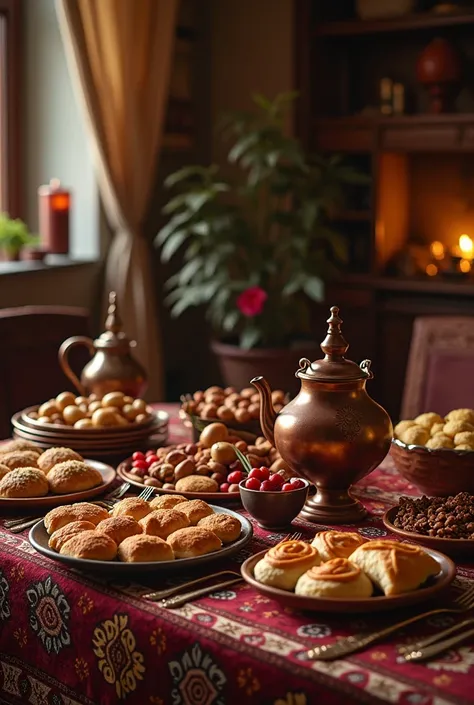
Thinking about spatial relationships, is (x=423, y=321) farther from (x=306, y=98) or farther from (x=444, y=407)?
(x=306, y=98)

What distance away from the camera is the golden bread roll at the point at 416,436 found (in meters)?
1.81

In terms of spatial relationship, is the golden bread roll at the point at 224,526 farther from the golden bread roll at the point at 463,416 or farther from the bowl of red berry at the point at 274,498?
the golden bread roll at the point at 463,416

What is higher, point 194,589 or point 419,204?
point 419,204

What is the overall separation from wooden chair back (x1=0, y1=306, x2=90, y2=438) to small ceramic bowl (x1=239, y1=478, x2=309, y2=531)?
3.85 feet

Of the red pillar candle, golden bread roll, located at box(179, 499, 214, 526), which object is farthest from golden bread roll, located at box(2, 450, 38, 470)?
the red pillar candle

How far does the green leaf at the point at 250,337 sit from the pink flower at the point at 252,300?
0.22 meters

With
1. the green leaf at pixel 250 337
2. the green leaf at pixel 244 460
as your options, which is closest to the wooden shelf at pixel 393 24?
the green leaf at pixel 250 337

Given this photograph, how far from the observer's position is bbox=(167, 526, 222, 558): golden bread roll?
4.63 ft

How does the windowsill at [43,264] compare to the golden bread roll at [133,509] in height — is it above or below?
above

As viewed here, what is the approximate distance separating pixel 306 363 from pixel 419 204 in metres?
3.59

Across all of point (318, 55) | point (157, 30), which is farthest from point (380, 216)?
point (157, 30)

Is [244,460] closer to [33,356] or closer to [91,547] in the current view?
[91,547]

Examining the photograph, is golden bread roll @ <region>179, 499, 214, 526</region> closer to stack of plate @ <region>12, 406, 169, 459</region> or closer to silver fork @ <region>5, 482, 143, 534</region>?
silver fork @ <region>5, 482, 143, 534</region>

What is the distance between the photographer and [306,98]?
4.81 meters
